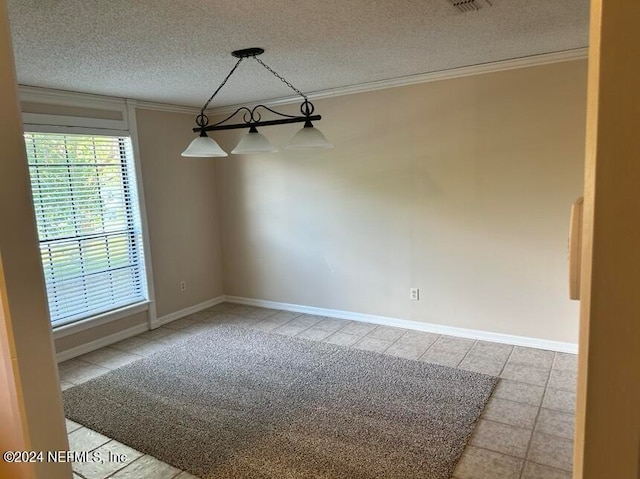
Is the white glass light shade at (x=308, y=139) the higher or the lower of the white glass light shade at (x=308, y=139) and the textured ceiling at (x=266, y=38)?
the lower

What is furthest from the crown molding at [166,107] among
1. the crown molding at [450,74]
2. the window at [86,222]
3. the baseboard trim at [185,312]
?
the baseboard trim at [185,312]

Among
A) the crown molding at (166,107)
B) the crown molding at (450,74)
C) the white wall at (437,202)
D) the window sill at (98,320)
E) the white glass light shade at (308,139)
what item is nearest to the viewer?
the white glass light shade at (308,139)

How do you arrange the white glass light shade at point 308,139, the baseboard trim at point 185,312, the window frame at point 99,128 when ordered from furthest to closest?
the baseboard trim at point 185,312, the window frame at point 99,128, the white glass light shade at point 308,139

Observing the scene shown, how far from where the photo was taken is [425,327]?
14.3ft

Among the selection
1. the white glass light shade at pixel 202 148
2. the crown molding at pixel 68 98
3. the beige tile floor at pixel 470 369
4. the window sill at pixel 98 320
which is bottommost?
the beige tile floor at pixel 470 369

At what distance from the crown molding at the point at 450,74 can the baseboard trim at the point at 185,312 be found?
8.40 ft

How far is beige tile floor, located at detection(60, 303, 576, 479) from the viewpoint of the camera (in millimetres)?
2383

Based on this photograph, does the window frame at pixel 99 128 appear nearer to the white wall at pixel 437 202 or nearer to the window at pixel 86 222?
the window at pixel 86 222

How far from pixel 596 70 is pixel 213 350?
4.04 meters

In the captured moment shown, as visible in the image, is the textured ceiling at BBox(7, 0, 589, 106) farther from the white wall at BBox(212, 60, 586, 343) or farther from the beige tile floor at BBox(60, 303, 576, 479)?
the beige tile floor at BBox(60, 303, 576, 479)

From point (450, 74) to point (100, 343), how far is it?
4220mm

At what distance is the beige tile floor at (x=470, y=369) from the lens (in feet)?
7.82

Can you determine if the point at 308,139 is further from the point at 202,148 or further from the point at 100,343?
the point at 100,343

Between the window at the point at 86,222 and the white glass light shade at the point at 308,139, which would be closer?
the white glass light shade at the point at 308,139
